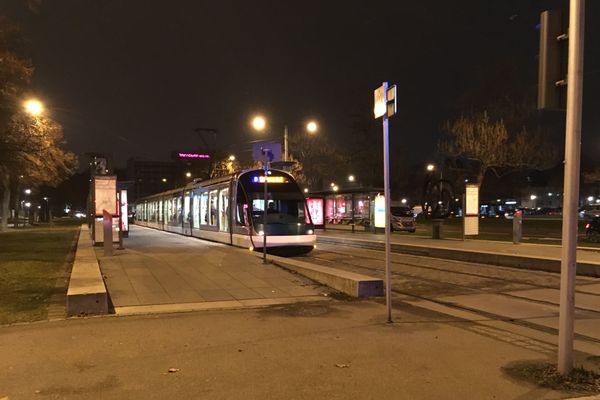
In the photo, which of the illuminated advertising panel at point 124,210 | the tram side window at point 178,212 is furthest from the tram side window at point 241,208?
the tram side window at point 178,212

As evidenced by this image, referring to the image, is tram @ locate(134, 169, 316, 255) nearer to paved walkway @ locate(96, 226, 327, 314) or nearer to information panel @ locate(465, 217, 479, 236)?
paved walkway @ locate(96, 226, 327, 314)

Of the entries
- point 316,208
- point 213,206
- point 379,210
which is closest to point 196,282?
point 213,206

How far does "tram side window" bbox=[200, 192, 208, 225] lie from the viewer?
2484 cm

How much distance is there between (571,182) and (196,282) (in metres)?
7.97

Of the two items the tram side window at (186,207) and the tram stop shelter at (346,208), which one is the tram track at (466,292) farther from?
the tram stop shelter at (346,208)

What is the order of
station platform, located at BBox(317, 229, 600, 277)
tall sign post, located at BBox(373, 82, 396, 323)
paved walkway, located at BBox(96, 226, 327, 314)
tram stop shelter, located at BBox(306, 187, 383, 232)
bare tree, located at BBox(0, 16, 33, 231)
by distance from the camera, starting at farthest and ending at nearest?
tram stop shelter, located at BBox(306, 187, 383, 232), bare tree, located at BBox(0, 16, 33, 231), station platform, located at BBox(317, 229, 600, 277), paved walkway, located at BBox(96, 226, 327, 314), tall sign post, located at BBox(373, 82, 396, 323)

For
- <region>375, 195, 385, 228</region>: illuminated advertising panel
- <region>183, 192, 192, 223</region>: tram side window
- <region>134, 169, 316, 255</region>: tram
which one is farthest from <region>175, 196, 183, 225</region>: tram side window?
<region>375, 195, 385, 228</region>: illuminated advertising panel

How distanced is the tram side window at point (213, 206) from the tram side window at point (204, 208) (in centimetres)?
64

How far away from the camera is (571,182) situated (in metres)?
5.37

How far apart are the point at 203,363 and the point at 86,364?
1254mm

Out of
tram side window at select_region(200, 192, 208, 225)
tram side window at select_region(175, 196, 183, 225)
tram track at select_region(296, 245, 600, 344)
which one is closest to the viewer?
tram track at select_region(296, 245, 600, 344)

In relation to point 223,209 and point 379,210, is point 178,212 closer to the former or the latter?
point 223,209

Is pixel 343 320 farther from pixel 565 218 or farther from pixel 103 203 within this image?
pixel 103 203

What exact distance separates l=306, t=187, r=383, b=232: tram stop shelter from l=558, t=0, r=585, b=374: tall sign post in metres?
26.9
